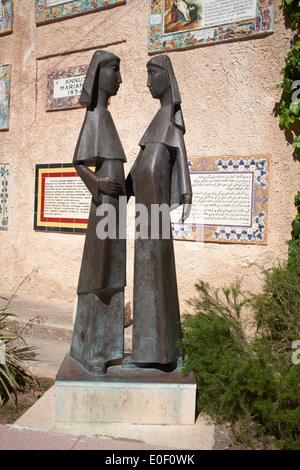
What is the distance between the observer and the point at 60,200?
5332mm

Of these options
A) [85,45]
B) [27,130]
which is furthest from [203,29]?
[27,130]

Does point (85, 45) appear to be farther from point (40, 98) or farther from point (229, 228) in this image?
point (229, 228)

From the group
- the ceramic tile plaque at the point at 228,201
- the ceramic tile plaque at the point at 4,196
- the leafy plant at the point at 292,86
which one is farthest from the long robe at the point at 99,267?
the ceramic tile plaque at the point at 4,196

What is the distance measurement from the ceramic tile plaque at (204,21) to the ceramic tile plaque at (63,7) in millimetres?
684

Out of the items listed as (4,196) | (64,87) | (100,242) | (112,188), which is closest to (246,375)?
(100,242)

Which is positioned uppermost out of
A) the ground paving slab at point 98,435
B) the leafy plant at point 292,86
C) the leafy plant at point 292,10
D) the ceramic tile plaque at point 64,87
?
the leafy plant at point 292,10

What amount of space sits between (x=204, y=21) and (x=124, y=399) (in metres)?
4.04

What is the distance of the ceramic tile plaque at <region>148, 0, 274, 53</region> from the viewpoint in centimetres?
400

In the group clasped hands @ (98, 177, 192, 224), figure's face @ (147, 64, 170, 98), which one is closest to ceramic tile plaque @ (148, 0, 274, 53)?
figure's face @ (147, 64, 170, 98)

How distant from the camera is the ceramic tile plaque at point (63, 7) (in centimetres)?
495

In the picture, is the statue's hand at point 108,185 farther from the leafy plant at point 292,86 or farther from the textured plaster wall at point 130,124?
the leafy plant at point 292,86

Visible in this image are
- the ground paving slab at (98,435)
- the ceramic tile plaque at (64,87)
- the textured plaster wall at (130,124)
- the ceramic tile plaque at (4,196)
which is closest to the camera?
the ground paving slab at (98,435)

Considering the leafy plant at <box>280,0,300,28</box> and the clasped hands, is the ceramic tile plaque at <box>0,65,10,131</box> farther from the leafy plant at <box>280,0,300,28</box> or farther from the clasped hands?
the clasped hands
